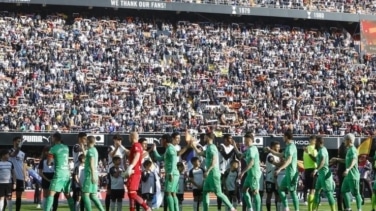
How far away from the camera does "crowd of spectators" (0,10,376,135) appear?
48.5 meters

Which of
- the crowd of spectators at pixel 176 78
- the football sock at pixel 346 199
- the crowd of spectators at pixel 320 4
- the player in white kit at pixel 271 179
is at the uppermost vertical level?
the crowd of spectators at pixel 320 4

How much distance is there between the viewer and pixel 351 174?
23.8 m

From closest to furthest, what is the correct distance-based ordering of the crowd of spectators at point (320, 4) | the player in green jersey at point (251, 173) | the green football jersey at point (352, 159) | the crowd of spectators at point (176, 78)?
the player in green jersey at point (251, 173), the green football jersey at point (352, 159), the crowd of spectators at point (176, 78), the crowd of spectators at point (320, 4)

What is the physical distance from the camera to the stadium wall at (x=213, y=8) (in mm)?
56031

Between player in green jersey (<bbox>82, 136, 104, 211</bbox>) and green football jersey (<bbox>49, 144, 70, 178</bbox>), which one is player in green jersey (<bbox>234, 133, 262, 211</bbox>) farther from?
green football jersey (<bbox>49, 144, 70, 178</bbox>)

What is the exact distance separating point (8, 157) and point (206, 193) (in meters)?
5.40

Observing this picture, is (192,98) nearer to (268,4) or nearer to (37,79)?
(37,79)

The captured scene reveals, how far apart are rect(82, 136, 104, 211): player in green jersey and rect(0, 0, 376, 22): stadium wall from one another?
32987mm

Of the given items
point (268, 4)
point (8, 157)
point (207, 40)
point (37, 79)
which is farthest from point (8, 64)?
point (8, 157)

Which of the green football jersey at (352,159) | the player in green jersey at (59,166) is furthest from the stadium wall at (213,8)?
the green football jersey at (352,159)

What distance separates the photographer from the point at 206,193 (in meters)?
23.1

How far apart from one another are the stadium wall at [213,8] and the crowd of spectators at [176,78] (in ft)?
3.91

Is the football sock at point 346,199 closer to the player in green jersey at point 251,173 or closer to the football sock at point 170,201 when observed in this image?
the player in green jersey at point 251,173

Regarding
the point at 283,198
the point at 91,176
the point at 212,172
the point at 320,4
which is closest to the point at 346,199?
the point at 283,198
